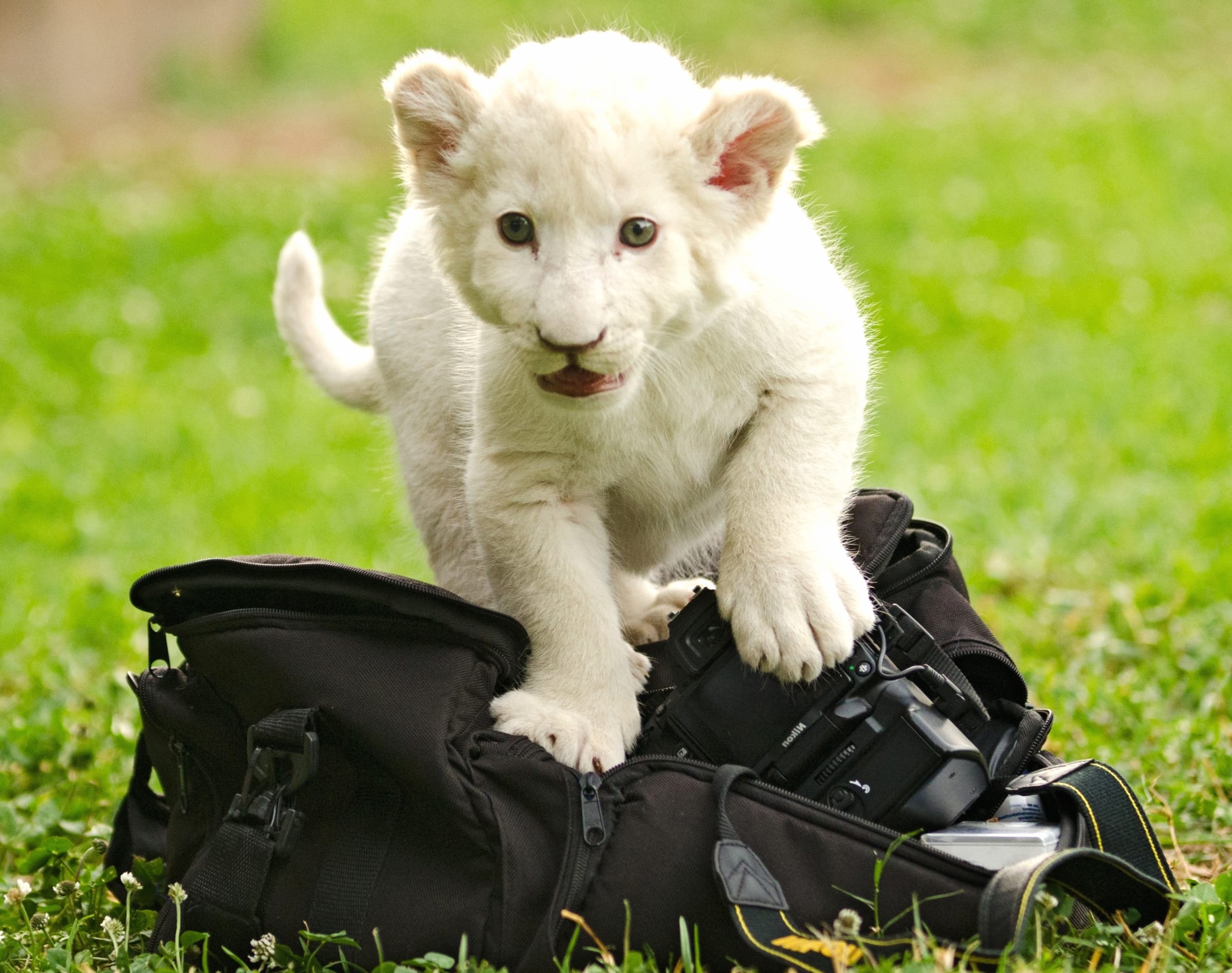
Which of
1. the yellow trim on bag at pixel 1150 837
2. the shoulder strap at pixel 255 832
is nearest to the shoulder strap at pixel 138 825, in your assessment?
the shoulder strap at pixel 255 832

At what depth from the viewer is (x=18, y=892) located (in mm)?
2453

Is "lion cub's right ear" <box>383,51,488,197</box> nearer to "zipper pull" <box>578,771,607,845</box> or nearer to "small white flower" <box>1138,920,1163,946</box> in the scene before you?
"zipper pull" <box>578,771,607,845</box>

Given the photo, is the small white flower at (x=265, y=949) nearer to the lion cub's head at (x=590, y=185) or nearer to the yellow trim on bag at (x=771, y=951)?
the yellow trim on bag at (x=771, y=951)

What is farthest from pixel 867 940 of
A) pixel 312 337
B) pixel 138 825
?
pixel 312 337

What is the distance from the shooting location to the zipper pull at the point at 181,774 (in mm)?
2416

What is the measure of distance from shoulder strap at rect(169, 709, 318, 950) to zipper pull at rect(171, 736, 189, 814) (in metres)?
0.20

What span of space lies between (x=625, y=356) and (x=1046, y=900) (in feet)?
3.39

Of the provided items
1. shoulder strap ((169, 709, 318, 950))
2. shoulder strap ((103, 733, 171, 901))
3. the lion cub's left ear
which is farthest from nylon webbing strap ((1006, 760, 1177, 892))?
shoulder strap ((103, 733, 171, 901))

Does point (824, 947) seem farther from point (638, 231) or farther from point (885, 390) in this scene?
point (885, 390)

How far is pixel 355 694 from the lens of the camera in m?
2.24

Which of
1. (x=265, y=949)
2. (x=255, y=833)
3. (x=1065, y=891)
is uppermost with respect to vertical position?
(x=1065, y=891)

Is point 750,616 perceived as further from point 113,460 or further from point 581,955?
point 113,460

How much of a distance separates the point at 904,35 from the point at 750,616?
14092mm

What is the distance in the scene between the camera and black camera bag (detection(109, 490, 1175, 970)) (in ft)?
6.84
